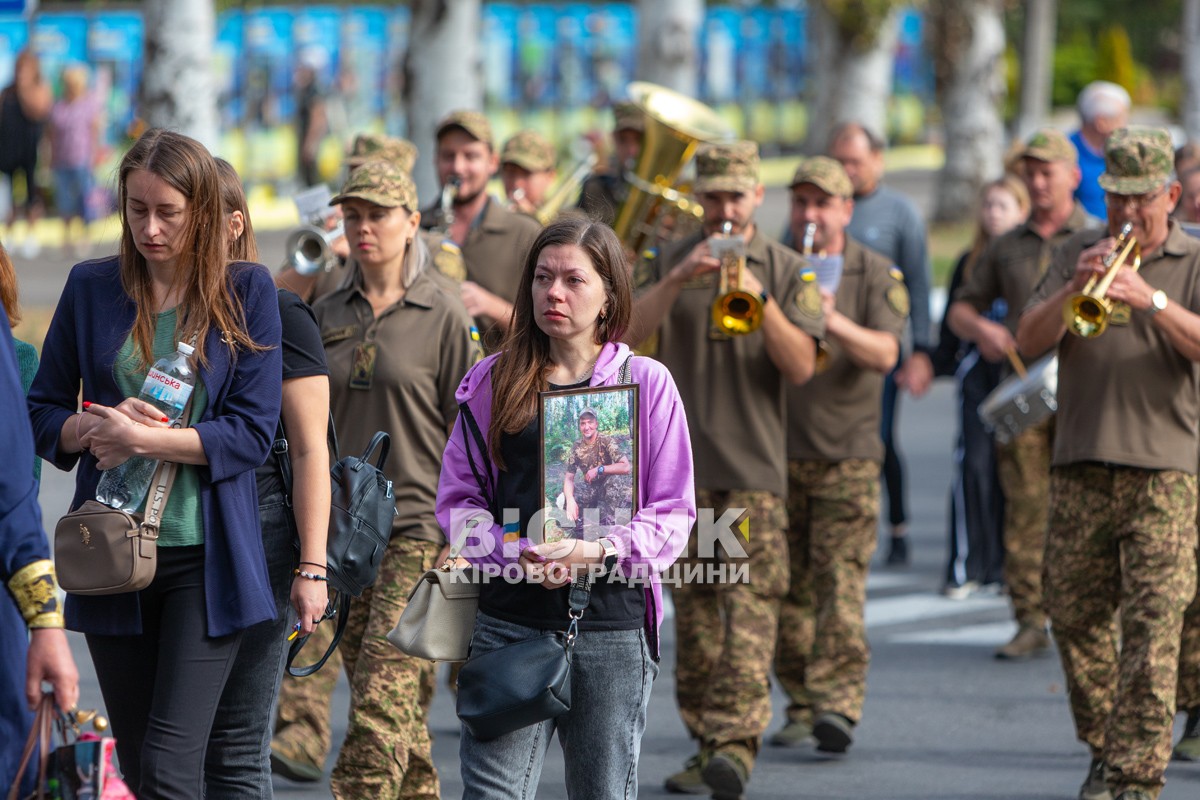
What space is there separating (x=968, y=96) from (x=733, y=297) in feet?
66.1

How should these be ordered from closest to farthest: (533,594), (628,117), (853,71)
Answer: (533,594) < (628,117) < (853,71)

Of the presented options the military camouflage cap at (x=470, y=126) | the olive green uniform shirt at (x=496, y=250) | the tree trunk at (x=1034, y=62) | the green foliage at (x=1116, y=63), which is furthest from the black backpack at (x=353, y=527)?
the green foliage at (x=1116, y=63)

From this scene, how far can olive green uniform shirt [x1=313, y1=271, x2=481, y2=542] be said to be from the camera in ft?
19.9

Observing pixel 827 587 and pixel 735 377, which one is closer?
pixel 735 377

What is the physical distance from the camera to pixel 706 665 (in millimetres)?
6926

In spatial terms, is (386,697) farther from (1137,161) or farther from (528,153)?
(528,153)

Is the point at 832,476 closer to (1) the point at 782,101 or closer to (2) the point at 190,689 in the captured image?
(2) the point at 190,689

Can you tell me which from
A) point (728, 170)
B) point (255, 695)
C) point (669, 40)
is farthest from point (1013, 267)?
point (669, 40)

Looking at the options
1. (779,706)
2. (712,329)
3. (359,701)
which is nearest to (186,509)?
(359,701)

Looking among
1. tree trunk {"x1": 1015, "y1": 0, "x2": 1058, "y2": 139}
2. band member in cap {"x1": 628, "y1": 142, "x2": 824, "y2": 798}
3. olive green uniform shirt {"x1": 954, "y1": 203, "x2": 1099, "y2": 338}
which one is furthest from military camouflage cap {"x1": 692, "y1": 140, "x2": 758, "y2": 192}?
tree trunk {"x1": 1015, "y1": 0, "x2": 1058, "y2": 139}

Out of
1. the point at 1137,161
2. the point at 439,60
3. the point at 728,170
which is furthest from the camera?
the point at 439,60

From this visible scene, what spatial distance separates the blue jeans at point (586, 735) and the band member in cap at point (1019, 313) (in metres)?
4.41

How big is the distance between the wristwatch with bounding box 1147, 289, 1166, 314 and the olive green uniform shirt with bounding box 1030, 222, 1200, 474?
0.21 metres

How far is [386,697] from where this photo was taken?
5.80 m
